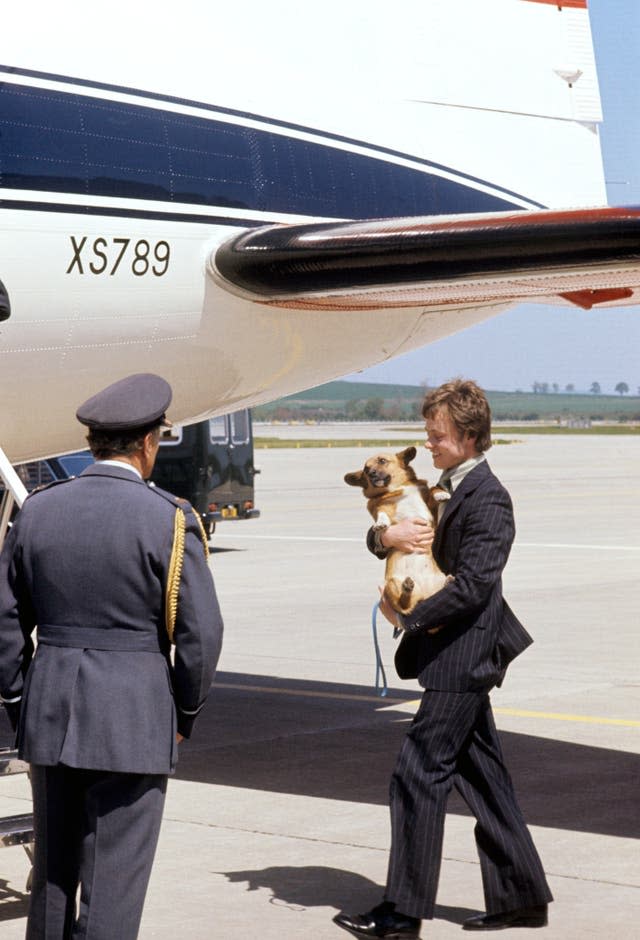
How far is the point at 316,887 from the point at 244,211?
4452mm

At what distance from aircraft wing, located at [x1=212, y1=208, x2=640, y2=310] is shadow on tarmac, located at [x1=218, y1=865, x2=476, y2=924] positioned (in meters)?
3.68

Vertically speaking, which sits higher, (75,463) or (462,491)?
(462,491)

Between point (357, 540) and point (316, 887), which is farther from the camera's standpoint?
point (357, 540)

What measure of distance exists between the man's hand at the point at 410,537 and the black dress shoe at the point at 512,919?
1.61 m

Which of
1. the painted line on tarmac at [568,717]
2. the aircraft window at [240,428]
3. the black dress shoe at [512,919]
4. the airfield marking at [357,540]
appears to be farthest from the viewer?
the aircraft window at [240,428]

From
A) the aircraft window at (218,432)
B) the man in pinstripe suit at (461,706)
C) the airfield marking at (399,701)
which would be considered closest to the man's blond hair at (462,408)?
the man in pinstripe suit at (461,706)

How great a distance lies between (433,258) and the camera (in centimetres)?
909

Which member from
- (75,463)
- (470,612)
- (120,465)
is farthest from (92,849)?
(75,463)

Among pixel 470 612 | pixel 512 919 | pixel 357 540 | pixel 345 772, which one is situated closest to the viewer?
pixel 470 612

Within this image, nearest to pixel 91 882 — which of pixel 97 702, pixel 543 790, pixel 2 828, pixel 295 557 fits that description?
pixel 97 702

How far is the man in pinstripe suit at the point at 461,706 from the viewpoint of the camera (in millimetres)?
6336

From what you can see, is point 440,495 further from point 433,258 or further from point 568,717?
point 568,717

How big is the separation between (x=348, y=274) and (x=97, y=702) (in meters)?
5.09

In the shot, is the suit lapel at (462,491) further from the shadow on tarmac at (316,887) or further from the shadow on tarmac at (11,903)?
the shadow on tarmac at (11,903)
